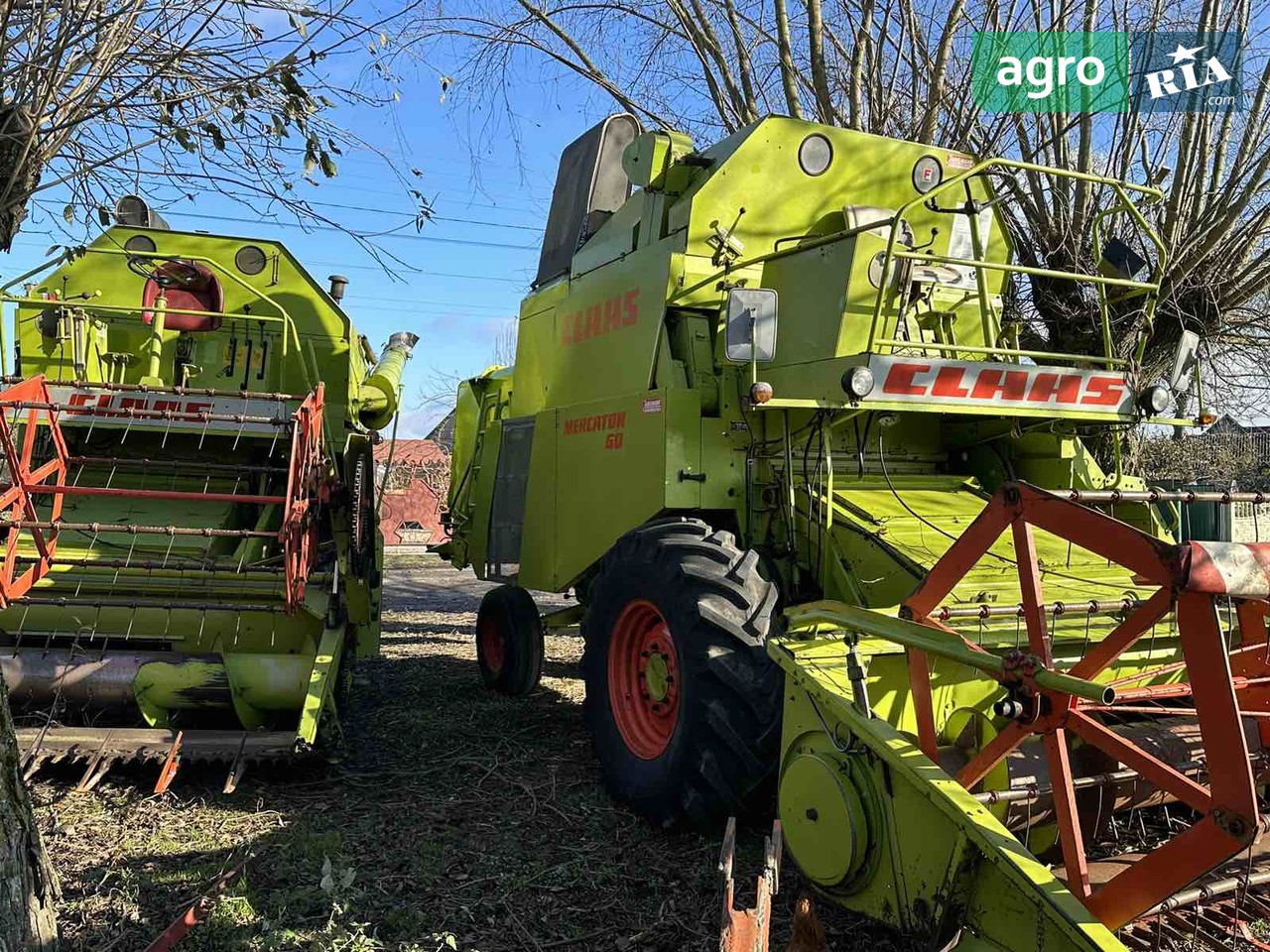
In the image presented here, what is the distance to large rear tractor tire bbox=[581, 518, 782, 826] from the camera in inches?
143

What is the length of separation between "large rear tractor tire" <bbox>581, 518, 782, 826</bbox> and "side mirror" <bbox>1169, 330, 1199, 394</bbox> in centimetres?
248

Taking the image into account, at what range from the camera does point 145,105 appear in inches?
130

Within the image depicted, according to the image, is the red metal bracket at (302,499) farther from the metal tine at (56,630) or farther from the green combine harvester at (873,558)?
the green combine harvester at (873,558)

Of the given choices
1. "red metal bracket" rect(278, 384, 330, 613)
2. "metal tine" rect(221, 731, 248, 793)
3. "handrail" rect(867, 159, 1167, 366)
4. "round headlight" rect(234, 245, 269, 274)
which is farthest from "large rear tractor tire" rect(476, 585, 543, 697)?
"handrail" rect(867, 159, 1167, 366)

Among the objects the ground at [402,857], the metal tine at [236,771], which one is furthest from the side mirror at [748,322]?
the metal tine at [236,771]

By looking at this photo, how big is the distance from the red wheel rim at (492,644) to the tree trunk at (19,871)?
4221 millimetres

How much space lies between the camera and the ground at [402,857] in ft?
10.2

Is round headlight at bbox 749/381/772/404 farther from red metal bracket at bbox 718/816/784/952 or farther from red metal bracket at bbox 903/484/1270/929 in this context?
red metal bracket at bbox 718/816/784/952

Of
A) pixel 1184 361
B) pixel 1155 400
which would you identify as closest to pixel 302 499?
pixel 1155 400

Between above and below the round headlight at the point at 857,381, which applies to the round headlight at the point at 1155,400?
above

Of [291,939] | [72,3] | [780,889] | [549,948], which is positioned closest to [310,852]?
[291,939]

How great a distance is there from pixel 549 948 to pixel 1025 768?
165 cm

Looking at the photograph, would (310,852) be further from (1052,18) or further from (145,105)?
(1052,18)

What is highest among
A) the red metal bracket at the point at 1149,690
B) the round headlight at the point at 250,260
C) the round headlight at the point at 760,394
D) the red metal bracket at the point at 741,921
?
the round headlight at the point at 250,260
